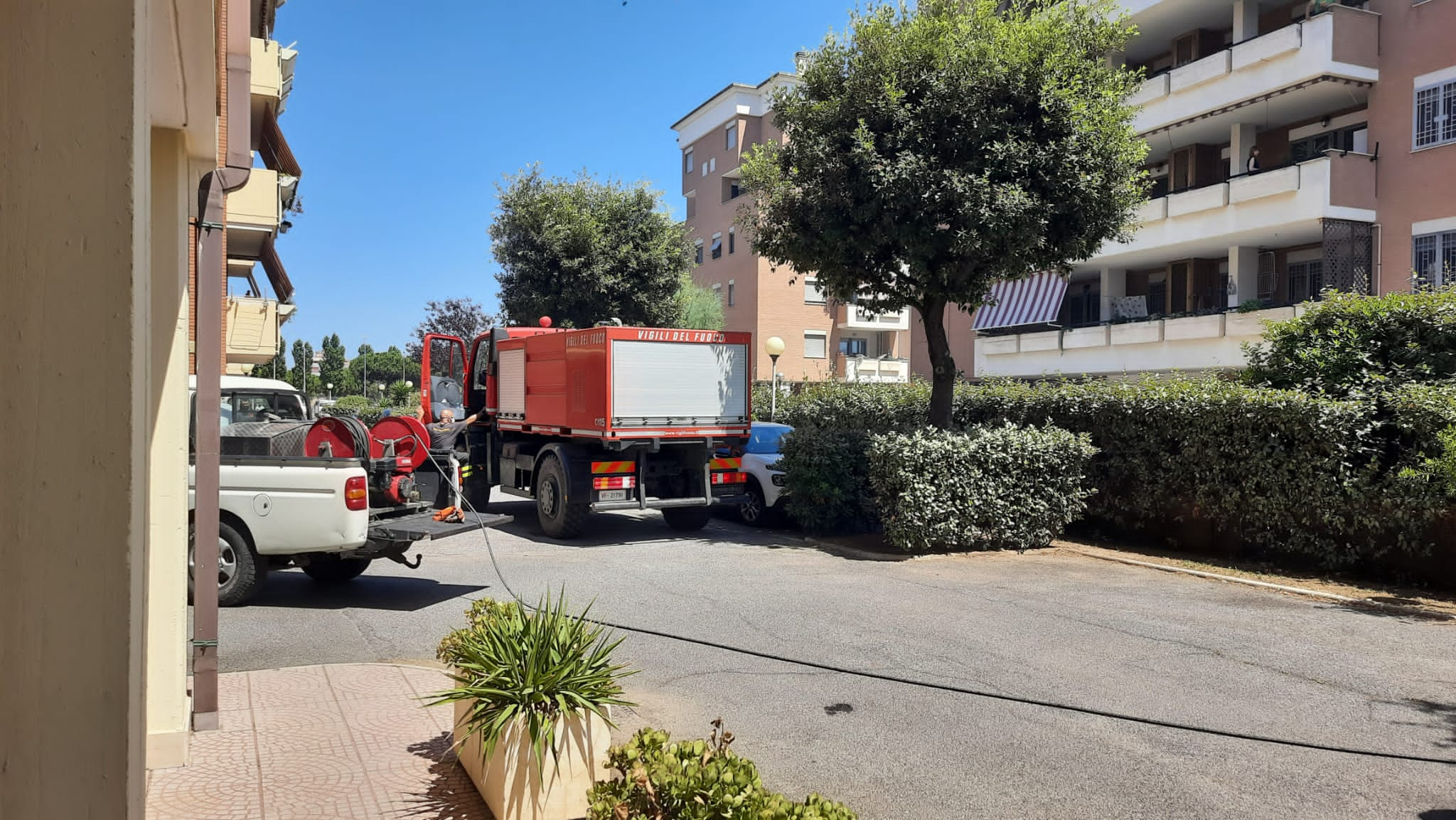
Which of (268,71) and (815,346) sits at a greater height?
(268,71)

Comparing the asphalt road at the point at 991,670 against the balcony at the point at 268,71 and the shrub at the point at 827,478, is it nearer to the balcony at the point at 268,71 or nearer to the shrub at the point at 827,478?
the shrub at the point at 827,478

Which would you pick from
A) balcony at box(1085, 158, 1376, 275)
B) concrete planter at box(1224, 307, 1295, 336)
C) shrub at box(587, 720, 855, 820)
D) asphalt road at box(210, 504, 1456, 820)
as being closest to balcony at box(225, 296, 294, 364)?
asphalt road at box(210, 504, 1456, 820)

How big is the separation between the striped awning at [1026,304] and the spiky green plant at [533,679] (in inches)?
976

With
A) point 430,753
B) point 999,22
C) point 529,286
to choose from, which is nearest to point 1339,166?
point 999,22

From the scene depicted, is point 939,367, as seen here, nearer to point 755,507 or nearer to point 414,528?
point 755,507

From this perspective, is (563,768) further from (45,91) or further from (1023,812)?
(45,91)

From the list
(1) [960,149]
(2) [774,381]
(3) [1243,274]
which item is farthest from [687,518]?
(3) [1243,274]

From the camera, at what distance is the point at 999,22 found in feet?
41.7

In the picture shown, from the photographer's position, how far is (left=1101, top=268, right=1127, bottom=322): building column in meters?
28.0

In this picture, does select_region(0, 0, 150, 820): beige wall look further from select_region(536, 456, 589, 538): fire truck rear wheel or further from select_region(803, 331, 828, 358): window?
select_region(803, 331, 828, 358): window

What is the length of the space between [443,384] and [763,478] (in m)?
6.17

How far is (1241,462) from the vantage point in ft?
37.0

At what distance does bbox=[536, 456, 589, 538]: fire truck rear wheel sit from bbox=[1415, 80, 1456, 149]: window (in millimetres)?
17717

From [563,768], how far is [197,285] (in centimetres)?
316
